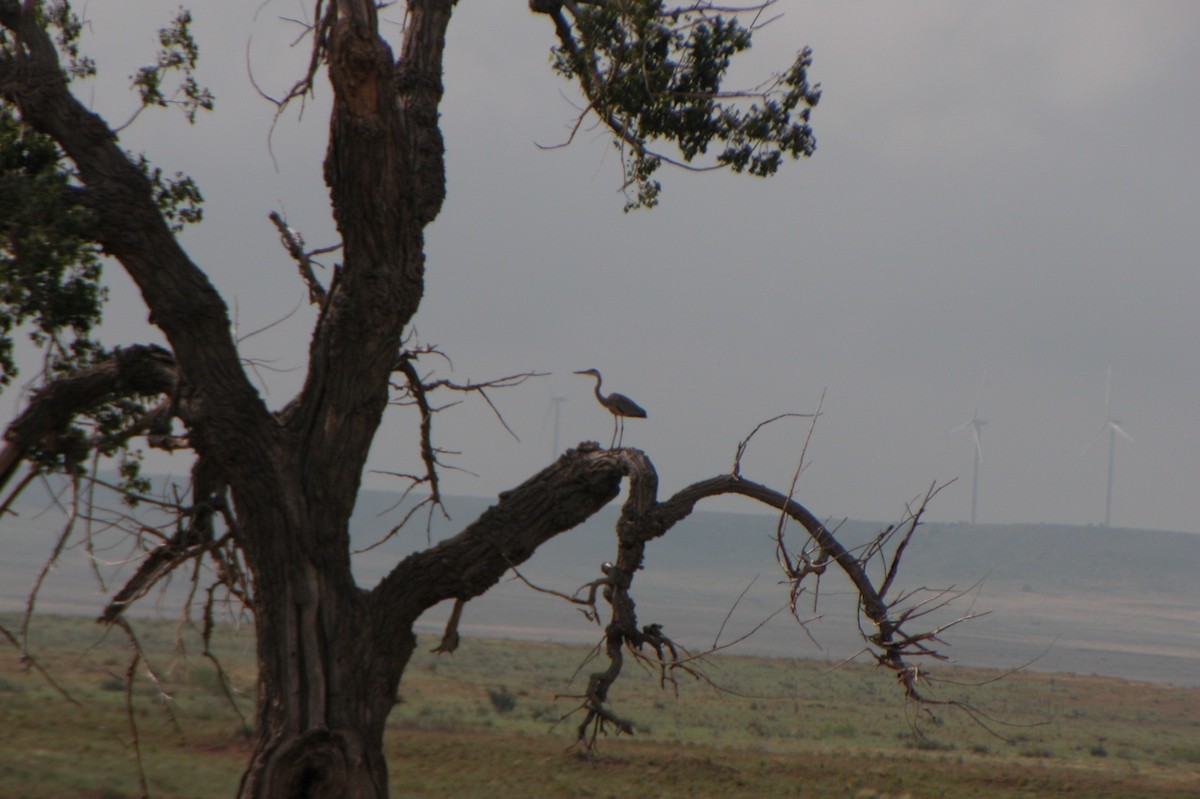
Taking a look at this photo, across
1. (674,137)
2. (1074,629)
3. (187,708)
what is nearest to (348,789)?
(674,137)

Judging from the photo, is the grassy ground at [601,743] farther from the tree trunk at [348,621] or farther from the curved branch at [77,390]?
the curved branch at [77,390]

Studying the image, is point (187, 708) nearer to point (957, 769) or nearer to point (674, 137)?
point (957, 769)

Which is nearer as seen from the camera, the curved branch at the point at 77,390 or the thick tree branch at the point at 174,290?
the thick tree branch at the point at 174,290

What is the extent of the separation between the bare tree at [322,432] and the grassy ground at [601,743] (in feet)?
1.85

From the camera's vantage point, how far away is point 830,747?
29312 mm

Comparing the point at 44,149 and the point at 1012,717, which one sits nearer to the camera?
the point at 44,149

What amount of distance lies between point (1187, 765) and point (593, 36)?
2666cm

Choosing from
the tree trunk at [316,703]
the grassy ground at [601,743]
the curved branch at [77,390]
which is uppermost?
the curved branch at [77,390]

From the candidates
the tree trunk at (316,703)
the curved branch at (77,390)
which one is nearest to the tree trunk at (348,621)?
the tree trunk at (316,703)

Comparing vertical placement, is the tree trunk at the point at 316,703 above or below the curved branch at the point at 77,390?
below

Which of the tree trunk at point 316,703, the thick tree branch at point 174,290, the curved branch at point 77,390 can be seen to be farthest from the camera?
the curved branch at point 77,390

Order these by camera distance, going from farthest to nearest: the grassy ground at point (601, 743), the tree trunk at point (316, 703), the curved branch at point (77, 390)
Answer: the grassy ground at point (601, 743) < the curved branch at point (77, 390) < the tree trunk at point (316, 703)

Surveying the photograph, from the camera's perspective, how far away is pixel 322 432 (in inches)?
301

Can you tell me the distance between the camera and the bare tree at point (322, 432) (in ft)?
23.9
